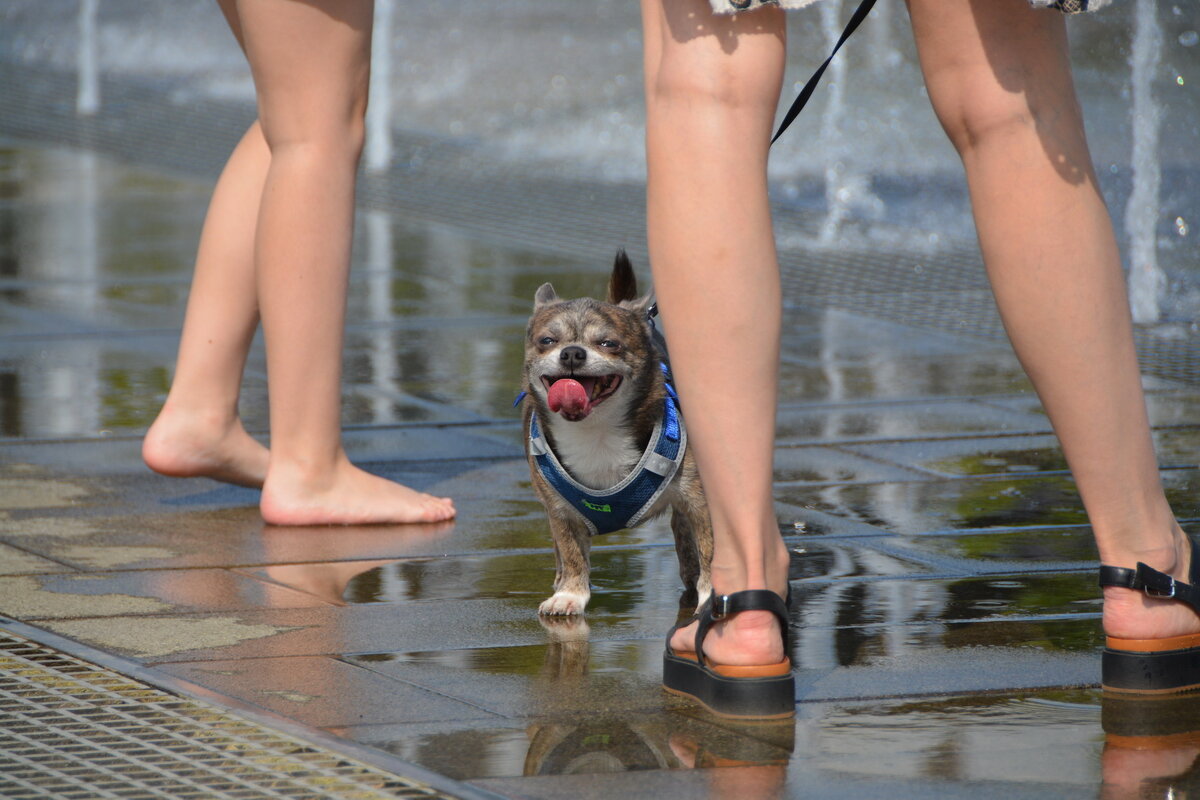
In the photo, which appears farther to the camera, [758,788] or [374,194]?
[374,194]

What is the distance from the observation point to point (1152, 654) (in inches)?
118

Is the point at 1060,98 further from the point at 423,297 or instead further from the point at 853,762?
the point at 423,297

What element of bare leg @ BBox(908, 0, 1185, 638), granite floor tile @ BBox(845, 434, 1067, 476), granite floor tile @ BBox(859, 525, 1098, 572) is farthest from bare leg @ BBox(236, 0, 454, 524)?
bare leg @ BBox(908, 0, 1185, 638)

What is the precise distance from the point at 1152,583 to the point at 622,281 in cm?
164

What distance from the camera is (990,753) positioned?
2703 mm

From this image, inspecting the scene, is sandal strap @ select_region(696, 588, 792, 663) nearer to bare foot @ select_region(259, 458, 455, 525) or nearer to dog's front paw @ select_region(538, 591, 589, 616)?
dog's front paw @ select_region(538, 591, 589, 616)

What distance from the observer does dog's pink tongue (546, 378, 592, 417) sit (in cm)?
377

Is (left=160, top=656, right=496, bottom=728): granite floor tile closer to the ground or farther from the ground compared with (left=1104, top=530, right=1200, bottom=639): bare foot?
Answer: closer to the ground

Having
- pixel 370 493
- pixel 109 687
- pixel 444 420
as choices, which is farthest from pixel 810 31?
pixel 109 687

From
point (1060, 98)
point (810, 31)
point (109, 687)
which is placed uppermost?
point (810, 31)

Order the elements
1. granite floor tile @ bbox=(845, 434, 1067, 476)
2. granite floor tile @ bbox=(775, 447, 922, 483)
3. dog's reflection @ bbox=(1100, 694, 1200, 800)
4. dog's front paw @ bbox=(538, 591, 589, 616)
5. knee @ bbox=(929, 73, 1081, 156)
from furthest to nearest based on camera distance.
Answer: granite floor tile @ bbox=(845, 434, 1067, 476)
granite floor tile @ bbox=(775, 447, 922, 483)
dog's front paw @ bbox=(538, 591, 589, 616)
knee @ bbox=(929, 73, 1081, 156)
dog's reflection @ bbox=(1100, 694, 1200, 800)

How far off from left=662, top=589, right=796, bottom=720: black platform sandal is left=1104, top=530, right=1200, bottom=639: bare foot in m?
0.52

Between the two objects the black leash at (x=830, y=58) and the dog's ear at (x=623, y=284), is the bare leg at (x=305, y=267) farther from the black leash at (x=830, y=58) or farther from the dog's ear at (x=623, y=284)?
the black leash at (x=830, y=58)

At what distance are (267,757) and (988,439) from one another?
311 cm
